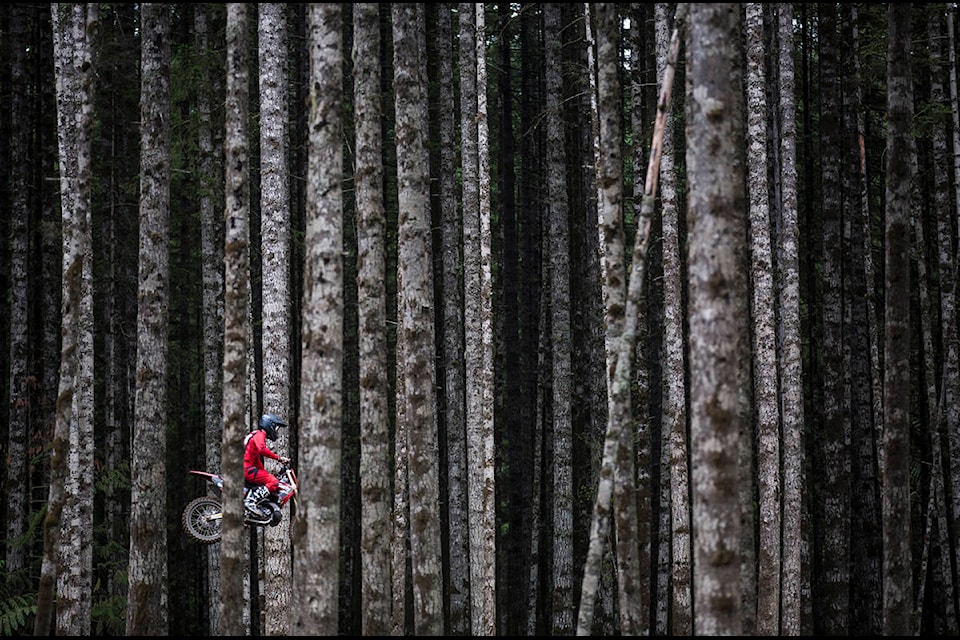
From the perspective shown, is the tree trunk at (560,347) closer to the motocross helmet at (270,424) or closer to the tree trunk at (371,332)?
the motocross helmet at (270,424)

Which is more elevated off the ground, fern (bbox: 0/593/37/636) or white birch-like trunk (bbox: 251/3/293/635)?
white birch-like trunk (bbox: 251/3/293/635)

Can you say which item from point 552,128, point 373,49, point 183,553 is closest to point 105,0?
point 373,49

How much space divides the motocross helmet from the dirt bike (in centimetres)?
82

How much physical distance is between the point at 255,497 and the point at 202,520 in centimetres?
140

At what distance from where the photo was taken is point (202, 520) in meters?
13.2

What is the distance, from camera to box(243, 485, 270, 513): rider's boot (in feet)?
40.1

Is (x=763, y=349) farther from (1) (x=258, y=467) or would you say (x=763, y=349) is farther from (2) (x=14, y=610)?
(2) (x=14, y=610)

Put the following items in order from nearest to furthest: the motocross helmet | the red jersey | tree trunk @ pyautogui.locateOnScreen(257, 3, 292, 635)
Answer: the motocross helmet < tree trunk @ pyautogui.locateOnScreen(257, 3, 292, 635) < the red jersey

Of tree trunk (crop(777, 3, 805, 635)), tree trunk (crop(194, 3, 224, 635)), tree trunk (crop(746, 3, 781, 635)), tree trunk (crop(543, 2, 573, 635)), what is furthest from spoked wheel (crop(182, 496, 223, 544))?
tree trunk (crop(777, 3, 805, 635))

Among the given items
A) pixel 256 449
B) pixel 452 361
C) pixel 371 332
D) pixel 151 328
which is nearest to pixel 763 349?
pixel 371 332

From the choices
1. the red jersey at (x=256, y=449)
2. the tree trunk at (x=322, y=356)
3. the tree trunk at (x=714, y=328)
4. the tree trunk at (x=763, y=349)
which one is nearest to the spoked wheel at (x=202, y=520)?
the red jersey at (x=256, y=449)

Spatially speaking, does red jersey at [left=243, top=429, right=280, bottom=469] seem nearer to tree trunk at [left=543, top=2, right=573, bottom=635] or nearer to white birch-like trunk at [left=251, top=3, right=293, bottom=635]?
white birch-like trunk at [left=251, top=3, right=293, bottom=635]

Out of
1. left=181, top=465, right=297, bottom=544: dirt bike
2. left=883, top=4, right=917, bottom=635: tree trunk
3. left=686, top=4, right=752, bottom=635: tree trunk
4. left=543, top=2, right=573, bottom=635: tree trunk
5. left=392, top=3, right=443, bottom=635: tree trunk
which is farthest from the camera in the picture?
left=543, top=2, right=573, bottom=635: tree trunk

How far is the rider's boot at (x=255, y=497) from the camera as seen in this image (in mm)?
12234
